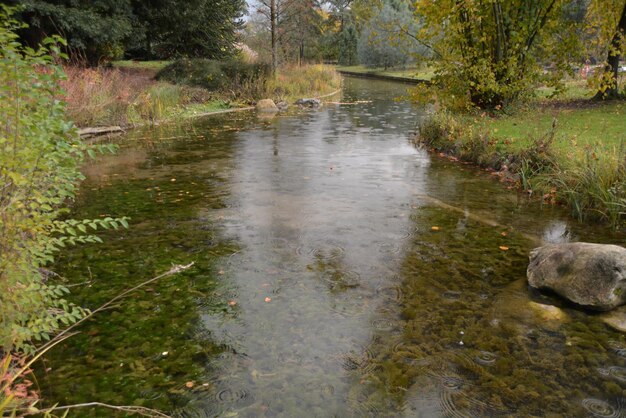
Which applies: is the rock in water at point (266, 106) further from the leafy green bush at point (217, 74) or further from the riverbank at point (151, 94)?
the leafy green bush at point (217, 74)

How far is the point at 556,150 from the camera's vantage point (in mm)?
7996

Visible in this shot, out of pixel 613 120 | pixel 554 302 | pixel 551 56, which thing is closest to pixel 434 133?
pixel 613 120

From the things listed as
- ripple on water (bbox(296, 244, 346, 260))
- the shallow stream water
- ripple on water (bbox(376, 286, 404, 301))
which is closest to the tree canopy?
the shallow stream water

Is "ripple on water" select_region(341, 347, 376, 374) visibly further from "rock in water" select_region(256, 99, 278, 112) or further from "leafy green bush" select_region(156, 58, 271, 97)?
"leafy green bush" select_region(156, 58, 271, 97)

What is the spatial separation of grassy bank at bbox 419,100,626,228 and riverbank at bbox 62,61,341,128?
6.55 m

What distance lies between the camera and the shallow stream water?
3217 mm

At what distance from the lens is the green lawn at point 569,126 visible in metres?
8.54

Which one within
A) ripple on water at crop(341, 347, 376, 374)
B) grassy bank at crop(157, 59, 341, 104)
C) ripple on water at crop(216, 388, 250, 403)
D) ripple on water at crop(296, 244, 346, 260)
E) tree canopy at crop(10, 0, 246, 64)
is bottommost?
ripple on water at crop(216, 388, 250, 403)

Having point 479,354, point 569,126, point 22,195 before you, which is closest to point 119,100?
point 569,126

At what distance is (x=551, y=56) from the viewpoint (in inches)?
568

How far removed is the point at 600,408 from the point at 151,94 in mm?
15837

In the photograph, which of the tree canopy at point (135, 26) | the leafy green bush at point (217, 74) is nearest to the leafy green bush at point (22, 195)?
the tree canopy at point (135, 26)

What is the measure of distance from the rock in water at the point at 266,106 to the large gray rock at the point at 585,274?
16.5 metres

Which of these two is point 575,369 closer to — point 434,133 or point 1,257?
→ point 1,257
